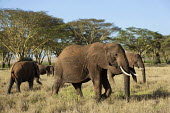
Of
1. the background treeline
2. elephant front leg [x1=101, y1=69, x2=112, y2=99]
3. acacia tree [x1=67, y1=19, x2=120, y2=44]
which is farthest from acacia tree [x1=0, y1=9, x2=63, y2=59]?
elephant front leg [x1=101, y1=69, x2=112, y2=99]

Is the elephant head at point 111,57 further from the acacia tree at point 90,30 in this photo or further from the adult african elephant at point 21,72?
the acacia tree at point 90,30

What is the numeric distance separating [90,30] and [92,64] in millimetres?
40268

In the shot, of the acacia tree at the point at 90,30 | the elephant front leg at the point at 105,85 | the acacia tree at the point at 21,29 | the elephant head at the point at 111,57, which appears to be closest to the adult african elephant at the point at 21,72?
the elephant front leg at the point at 105,85

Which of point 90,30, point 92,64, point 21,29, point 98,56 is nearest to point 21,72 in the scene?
point 92,64

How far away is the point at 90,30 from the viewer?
4669 cm

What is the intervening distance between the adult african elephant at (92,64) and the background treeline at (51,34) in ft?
98.4

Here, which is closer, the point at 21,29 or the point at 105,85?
the point at 105,85

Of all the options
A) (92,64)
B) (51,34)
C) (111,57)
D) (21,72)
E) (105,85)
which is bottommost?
(105,85)

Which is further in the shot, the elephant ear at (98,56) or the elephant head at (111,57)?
the elephant ear at (98,56)

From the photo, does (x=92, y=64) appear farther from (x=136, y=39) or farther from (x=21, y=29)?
(x=136, y=39)

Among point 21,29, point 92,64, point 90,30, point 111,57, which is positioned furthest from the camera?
point 90,30

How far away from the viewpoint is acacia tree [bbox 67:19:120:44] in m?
45.1

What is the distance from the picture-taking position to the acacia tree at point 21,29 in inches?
1410

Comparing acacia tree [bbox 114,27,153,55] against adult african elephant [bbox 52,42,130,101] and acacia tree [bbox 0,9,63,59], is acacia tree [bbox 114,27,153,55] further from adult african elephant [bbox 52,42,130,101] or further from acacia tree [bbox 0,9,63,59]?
adult african elephant [bbox 52,42,130,101]
